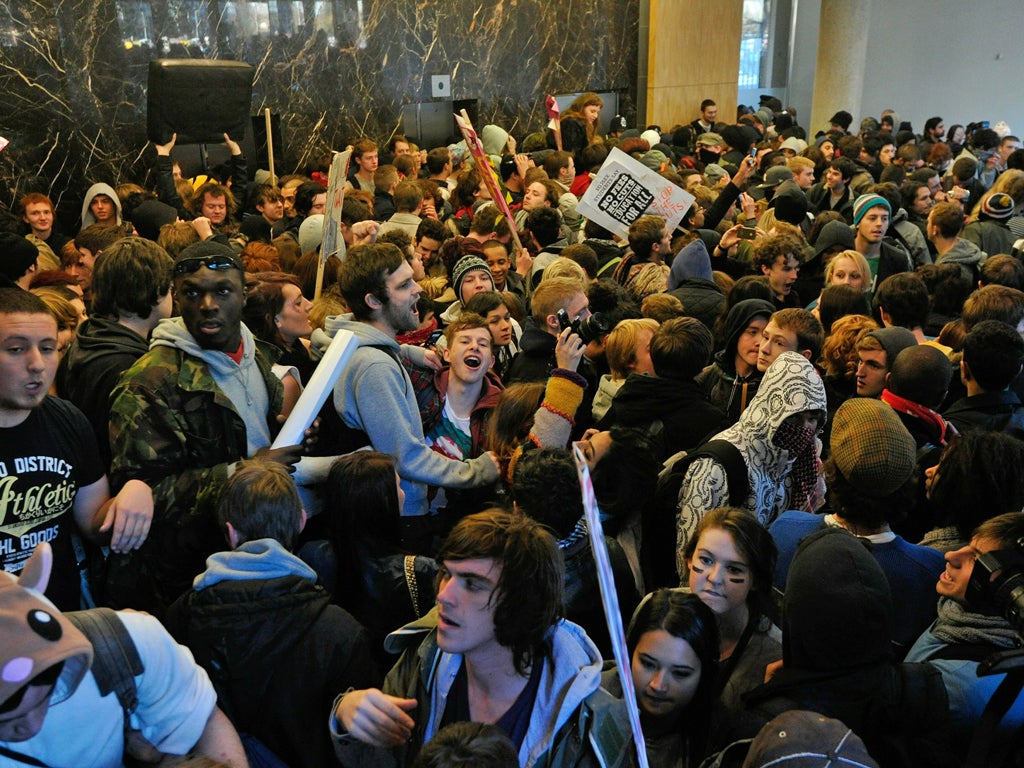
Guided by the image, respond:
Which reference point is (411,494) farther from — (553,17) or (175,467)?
(553,17)

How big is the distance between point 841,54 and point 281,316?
16.6 metres

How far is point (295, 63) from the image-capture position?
10.6 m

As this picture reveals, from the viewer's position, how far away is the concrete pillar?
1744 cm

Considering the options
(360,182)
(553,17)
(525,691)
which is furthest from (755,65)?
(525,691)

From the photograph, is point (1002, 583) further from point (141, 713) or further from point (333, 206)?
point (333, 206)

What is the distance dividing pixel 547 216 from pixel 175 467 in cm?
389

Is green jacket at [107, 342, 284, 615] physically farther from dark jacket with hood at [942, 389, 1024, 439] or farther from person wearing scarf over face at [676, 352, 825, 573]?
dark jacket with hood at [942, 389, 1024, 439]

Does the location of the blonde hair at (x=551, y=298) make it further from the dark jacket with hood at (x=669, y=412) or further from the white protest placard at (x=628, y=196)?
the white protest placard at (x=628, y=196)

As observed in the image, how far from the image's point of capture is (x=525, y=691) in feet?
6.99

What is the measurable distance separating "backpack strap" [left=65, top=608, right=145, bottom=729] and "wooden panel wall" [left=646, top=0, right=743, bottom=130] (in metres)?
14.4

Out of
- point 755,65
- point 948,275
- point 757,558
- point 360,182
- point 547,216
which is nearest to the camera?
point 757,558

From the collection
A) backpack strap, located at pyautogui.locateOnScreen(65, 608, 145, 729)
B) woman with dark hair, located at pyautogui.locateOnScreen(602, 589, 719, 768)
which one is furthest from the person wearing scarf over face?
backpack strap, located at pyautogui.locateOnScreen(65, 608, 145, 729)

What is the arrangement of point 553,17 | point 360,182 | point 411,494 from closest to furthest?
point 411,494 < point 360,182 < point 553,17

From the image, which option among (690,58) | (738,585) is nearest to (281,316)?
(738,585)
